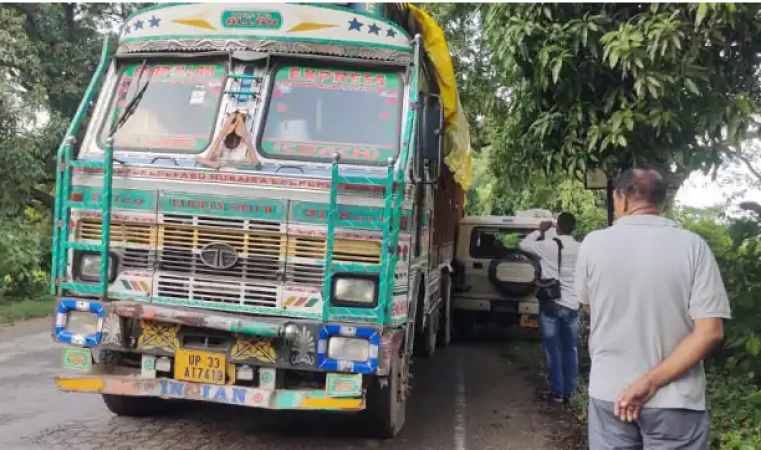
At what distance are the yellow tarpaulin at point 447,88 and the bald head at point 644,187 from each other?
327 centimetres

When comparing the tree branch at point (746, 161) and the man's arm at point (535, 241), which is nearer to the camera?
the tree branch at point (746, 161)

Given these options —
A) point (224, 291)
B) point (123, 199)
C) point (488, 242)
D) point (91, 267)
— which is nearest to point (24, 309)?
point (488, 242)

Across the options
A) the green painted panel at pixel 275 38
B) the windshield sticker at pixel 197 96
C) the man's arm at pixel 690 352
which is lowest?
the man's arm at pixel 690 352

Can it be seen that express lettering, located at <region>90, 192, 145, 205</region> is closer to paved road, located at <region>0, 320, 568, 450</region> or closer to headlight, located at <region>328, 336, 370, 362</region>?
headlight, located at <region>328, 336, 370, 362</region>

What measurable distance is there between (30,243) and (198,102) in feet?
29.1

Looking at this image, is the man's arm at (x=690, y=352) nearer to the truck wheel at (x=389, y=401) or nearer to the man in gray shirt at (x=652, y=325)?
the man in gray shirt at (x=652, y=325)

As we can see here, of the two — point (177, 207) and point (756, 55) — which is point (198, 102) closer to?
point (177, 207)

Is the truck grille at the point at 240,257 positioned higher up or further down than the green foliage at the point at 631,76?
further down

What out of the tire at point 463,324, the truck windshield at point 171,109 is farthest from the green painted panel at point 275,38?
the tire at point 463,324

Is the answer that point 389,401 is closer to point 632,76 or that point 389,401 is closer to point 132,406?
Answer: point 132,406

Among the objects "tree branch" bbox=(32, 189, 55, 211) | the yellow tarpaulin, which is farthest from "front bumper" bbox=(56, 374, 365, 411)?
"tree branch" bbox=(32, 189, 55, 211)

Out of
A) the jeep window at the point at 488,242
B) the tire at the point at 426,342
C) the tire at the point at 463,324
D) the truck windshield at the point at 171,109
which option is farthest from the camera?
the tire at the point at 463,324

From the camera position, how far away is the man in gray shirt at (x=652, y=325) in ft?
9.30

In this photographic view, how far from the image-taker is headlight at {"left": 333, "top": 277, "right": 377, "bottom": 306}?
462cm
